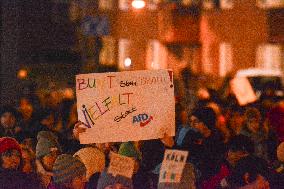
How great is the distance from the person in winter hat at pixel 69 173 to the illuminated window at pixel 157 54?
1963cm

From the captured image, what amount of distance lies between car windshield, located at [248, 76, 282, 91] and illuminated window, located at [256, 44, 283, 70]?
756 centimetres

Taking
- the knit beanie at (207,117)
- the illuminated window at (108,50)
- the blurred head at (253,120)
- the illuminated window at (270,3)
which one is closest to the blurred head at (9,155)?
the knit beanie at (207,117)

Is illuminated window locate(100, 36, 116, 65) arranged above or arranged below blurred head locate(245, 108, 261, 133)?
above

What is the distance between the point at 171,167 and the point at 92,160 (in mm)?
897

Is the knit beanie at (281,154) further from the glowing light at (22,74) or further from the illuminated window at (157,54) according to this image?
the illuminated window at (157,54)

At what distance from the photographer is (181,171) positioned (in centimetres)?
741

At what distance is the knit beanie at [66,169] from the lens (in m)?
7.25

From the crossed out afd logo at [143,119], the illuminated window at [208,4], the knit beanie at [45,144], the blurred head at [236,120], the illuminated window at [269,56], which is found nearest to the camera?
the crossed out afd logo at [143,119]

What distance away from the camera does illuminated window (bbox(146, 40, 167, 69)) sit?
1071 inches

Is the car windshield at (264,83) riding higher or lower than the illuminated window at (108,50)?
lower

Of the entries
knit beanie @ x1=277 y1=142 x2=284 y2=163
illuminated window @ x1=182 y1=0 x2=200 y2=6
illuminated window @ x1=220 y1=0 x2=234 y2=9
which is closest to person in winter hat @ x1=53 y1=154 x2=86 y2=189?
knit beanie @ x1=277 y1=142 x2=284 y2=163

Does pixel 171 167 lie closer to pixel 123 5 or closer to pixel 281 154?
pixel 281 154

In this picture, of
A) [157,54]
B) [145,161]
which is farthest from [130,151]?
[157,54]

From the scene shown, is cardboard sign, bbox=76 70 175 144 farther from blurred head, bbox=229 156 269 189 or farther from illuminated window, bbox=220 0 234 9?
illuminated window, bbox=220 0 234 9
